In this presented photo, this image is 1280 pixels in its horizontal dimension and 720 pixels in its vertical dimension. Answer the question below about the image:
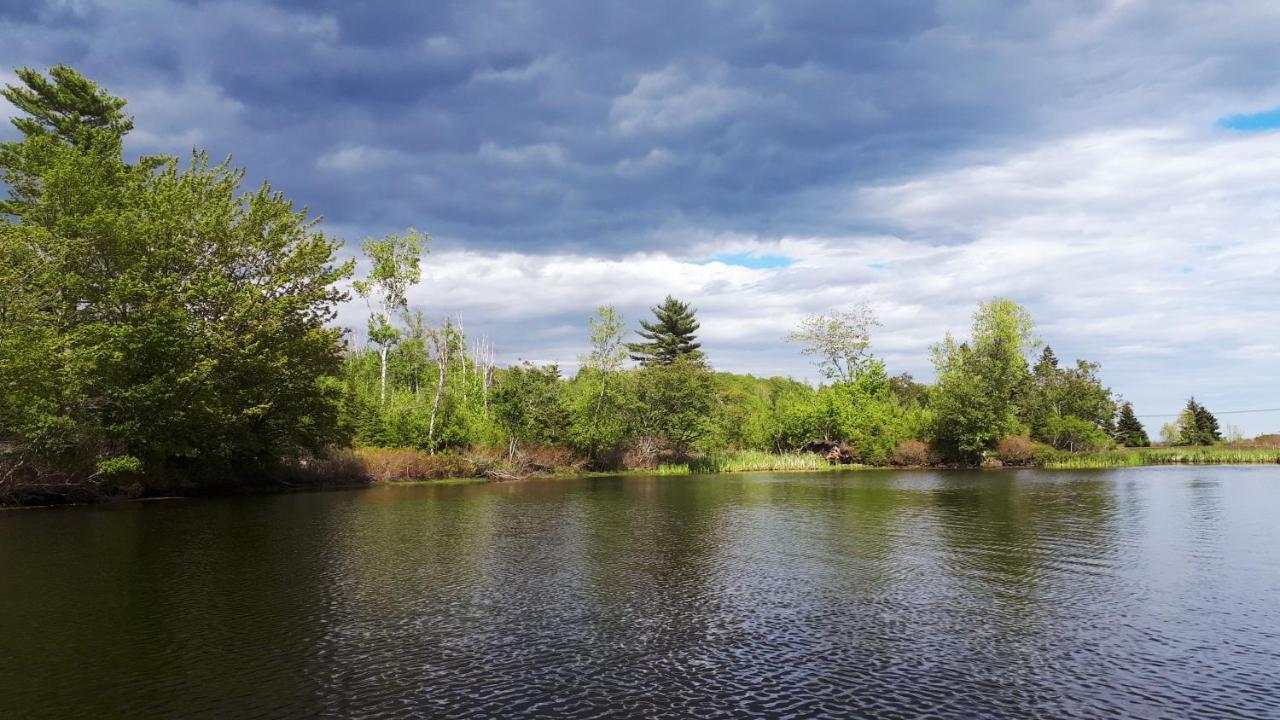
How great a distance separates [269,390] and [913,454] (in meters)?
65.5

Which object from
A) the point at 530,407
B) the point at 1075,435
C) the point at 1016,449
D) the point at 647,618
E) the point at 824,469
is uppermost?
the point at 530,407

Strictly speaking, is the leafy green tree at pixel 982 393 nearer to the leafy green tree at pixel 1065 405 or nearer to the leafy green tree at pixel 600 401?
the leafy green tree at pixel 1065 405

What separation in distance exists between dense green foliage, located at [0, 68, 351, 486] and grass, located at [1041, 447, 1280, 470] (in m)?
70.6

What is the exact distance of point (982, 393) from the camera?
7625 centimetres

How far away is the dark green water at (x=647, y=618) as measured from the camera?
9.55 m

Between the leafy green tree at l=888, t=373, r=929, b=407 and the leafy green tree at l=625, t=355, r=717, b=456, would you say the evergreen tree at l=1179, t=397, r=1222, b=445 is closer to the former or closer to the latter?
the leafy green tree at l=888, t=373, r=929, b=407

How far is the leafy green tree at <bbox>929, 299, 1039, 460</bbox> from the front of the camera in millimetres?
76625

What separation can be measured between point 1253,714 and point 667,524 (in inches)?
800

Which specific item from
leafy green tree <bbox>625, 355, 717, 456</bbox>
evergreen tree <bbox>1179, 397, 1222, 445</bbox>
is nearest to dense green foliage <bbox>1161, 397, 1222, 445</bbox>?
evergreen tree <bbox>1179, 397, 1222, 445</bbox>

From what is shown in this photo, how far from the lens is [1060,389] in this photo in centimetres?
8762

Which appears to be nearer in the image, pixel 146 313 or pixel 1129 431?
pixel 146 313

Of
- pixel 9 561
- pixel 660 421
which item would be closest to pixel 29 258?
pixel 9 561

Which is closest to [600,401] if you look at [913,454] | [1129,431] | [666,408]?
[666,408]

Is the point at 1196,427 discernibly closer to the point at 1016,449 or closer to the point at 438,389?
the point at 1016,449
